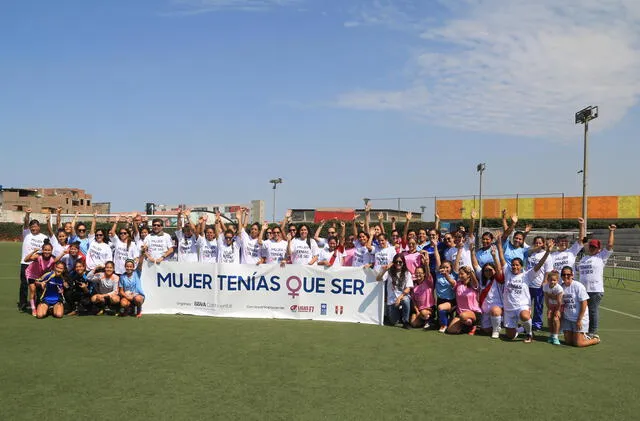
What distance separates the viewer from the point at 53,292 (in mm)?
9523

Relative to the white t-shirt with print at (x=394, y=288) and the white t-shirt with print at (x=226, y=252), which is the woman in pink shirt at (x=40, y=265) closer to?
the white t-shirt with print at (x=226, y=252)

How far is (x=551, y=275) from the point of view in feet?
26.7

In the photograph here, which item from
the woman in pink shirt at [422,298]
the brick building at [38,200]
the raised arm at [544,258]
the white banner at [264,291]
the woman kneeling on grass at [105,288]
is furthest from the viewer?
the brick building at [38,200]

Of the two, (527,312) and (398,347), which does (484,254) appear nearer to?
(527,312)

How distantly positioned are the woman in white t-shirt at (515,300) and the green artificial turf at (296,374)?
0.24 meters

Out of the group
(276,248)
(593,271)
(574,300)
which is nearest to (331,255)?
(276,248)

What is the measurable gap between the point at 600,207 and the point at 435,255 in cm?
3525

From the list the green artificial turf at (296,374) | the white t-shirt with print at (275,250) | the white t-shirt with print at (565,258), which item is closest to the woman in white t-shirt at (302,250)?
the white t-shirt with print at (275,250)

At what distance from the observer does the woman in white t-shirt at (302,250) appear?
1050 centimetres

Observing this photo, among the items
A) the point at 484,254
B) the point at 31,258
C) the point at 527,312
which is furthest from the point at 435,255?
the point at 31,258

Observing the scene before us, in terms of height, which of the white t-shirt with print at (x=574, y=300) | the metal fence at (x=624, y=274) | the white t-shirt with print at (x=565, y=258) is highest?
the white t-shirt with print at (x=565, y=258)

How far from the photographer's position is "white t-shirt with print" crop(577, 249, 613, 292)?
838 centimetres

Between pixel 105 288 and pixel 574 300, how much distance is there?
307 inches

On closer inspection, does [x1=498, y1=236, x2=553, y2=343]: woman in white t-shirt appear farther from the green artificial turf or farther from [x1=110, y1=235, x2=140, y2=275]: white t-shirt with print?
[x1=110, y1=235, x2=140, y2=275]: white t-shirt with print
